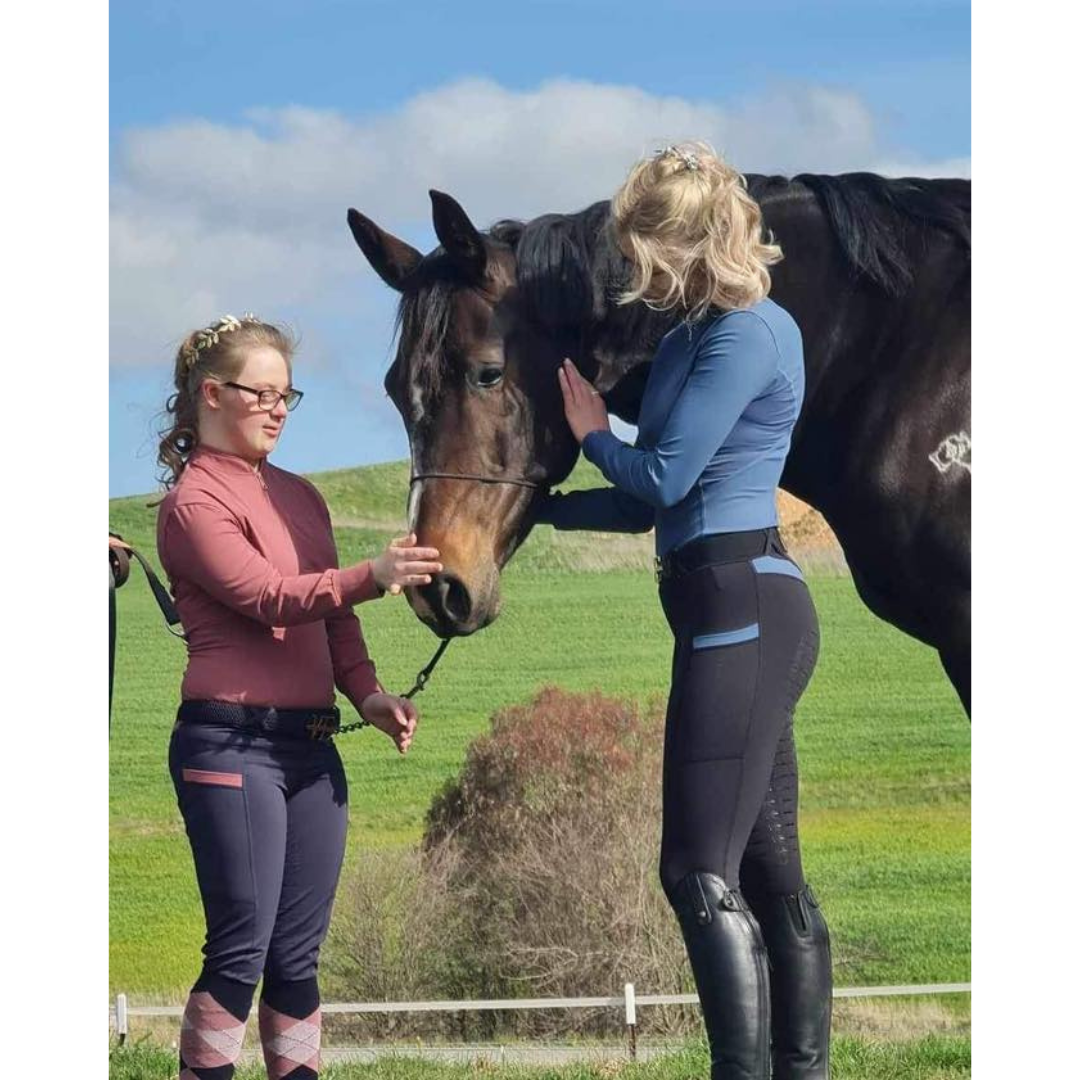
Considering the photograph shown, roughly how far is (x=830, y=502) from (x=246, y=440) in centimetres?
104

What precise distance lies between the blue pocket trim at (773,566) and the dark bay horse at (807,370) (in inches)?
17.1

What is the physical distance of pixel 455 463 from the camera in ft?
7.75

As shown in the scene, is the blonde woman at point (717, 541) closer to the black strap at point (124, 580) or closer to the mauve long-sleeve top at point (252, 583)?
the mauve long-sleeve top at point (252, 583)

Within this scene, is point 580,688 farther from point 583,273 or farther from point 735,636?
point 735,636

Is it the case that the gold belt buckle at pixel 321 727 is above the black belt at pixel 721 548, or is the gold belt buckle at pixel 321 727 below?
below

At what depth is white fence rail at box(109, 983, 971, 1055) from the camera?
4914 millimetres

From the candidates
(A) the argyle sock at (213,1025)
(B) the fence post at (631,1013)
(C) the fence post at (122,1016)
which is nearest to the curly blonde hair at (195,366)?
(A) the argyle sock at (213,1025)

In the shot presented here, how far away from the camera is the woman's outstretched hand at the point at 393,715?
236 centimetres

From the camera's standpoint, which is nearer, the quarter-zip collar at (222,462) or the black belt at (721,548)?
the black belt at (721,548)

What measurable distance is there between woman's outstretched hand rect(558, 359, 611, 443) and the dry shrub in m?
2.93

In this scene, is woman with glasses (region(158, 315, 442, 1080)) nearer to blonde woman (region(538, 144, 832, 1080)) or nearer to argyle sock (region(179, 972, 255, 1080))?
argyle sock (region(179, 972, 255, 1080))

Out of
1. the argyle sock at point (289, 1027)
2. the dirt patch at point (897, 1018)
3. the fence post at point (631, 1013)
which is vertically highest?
the argyle sock at point (289, 1027)
